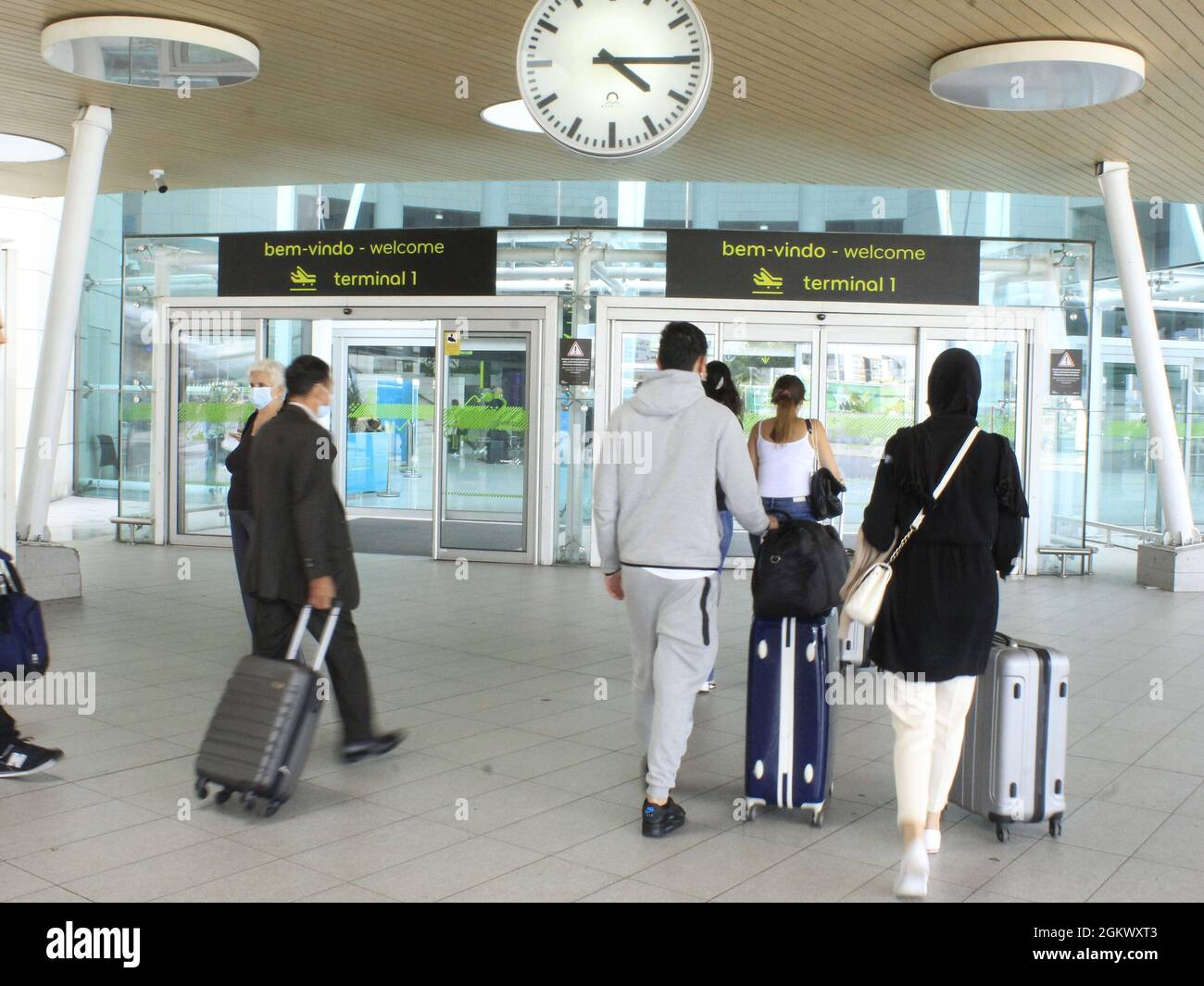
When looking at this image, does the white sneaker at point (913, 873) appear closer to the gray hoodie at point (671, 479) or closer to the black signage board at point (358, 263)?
the gray hoodie at point (671, 479)

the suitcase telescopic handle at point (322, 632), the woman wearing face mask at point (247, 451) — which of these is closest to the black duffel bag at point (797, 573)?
the suitcase telescopic handle at point (322, 632)

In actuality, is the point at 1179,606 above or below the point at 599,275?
below

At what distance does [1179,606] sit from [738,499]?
25.7 feet

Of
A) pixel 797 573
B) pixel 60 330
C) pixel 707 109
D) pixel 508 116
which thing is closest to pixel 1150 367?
pixel 707 109

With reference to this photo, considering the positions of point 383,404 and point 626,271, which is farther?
point 383,404

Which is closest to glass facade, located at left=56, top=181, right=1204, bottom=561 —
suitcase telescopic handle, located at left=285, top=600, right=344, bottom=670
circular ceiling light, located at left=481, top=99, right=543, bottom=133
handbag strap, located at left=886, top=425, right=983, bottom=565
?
circular ceiling light, located at left=481, top=99, right=543, bottom=133

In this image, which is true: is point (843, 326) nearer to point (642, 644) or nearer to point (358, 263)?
point (358, 263)

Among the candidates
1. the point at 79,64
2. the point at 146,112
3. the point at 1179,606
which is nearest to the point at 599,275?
the point at 146,112

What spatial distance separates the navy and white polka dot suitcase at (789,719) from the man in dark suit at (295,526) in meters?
1.75

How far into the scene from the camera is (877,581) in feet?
13.2

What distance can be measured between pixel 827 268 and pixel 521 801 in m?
9.02

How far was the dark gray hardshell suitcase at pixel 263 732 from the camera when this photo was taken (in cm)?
450

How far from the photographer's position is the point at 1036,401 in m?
13.0
